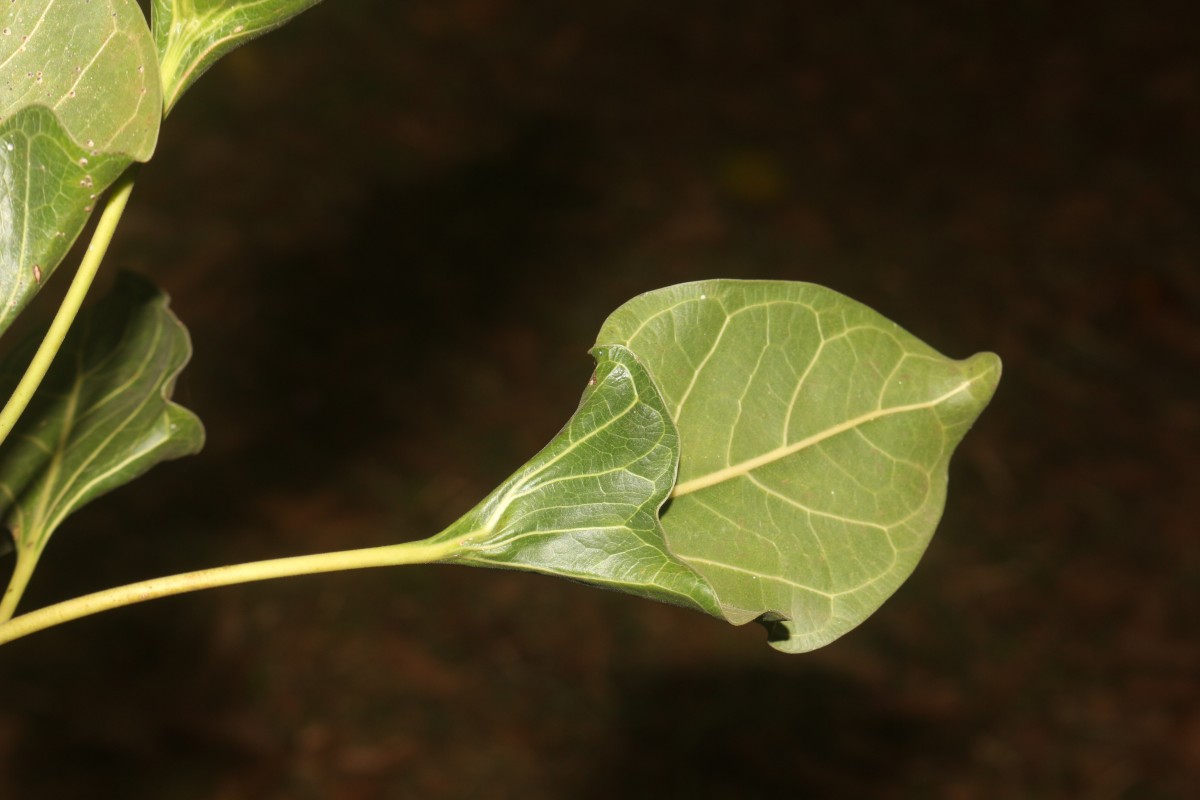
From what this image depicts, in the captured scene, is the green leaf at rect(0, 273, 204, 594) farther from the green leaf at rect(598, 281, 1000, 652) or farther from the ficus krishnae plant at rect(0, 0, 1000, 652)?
the green leaf at rect(598, 281, 1000, 652)

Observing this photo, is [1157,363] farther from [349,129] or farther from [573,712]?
[349,129]

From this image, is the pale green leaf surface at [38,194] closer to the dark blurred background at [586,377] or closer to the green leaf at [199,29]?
the green leaf at [199,29]

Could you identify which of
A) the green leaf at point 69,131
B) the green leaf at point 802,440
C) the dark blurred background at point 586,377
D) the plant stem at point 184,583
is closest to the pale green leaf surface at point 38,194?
the green leaf at point 69,131

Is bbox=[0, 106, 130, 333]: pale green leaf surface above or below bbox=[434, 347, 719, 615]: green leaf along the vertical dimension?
above

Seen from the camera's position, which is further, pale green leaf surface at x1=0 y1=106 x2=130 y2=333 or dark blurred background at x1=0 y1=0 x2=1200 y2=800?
dark blurred background at x1=0 y1=0 x2=1200 y2=800

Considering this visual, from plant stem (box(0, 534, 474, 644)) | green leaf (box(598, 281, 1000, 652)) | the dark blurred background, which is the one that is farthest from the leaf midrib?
the dark blurred background

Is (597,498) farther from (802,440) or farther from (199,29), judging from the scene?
(199,29)

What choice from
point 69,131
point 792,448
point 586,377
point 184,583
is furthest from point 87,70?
point 586,377
